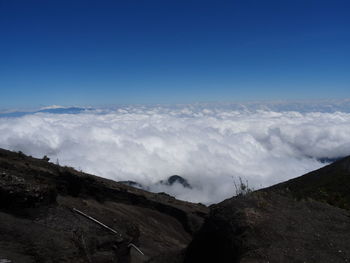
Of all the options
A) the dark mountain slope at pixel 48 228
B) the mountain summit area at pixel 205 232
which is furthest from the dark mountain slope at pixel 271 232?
the dark mountain slope at pixel 48 228


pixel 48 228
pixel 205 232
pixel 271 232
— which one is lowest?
pixel 48 228

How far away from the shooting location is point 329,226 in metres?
13.6

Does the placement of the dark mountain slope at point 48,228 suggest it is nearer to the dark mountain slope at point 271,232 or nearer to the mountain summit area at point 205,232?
the mountain summit area at point 205,232

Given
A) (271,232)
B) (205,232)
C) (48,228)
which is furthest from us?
(205,232)

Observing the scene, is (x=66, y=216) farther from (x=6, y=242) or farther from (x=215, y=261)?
(x=215, y=261)

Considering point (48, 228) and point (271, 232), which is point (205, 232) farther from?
point (48, 228)

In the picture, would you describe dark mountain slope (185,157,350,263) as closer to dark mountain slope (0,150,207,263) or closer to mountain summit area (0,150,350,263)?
mountain summit area (0,150,350,263)

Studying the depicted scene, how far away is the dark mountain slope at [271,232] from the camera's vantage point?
1147 centimetres

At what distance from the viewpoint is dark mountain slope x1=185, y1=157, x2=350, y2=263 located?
37.6ft

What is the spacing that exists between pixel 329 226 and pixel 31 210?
13.0 meters

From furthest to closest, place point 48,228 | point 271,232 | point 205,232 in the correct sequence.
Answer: point 205,232, point 48,228, point 271,232

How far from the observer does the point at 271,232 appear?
41.4 feet

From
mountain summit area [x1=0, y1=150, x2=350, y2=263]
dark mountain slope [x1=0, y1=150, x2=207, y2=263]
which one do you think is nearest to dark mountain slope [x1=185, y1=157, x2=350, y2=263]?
mountain summit area [x1=0, y1=150, x2=350, y2=263]

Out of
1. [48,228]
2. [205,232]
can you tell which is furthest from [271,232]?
[48,228]
